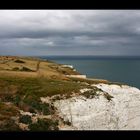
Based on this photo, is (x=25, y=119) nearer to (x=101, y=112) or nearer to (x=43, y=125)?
(x=43, y=125)

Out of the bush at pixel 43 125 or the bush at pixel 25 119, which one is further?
the bush at pixel 25 119

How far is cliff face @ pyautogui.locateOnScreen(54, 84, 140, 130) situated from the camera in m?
31.0

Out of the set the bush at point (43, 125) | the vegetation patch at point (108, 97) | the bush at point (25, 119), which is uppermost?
the vegetation patch at point (108, 97)

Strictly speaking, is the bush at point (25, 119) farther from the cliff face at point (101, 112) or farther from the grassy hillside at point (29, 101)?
the cliff face at point (101, 112)

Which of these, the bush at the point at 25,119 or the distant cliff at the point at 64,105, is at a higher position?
the distant cliff at the point at 64,105

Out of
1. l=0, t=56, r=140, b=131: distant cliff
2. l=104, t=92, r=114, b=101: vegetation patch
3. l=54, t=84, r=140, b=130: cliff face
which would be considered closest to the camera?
l=0, t=56, r=140, b=131: distant cliff

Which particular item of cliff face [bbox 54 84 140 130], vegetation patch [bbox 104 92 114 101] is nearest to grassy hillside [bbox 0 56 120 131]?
cliff face [bbox 54 84 140 130]

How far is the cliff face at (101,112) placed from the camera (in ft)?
102

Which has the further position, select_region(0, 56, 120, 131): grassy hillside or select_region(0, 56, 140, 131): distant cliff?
select_region(0, 56, 140, 131): distant cliff

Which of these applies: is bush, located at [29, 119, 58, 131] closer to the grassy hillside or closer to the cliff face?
the grassy hillside

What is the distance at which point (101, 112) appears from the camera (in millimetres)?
33625

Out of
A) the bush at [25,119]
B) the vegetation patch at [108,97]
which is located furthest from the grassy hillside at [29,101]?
the vegetation patch at [108,97]

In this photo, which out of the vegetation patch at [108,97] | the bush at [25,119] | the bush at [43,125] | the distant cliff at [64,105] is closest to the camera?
the bush at [43,125]
